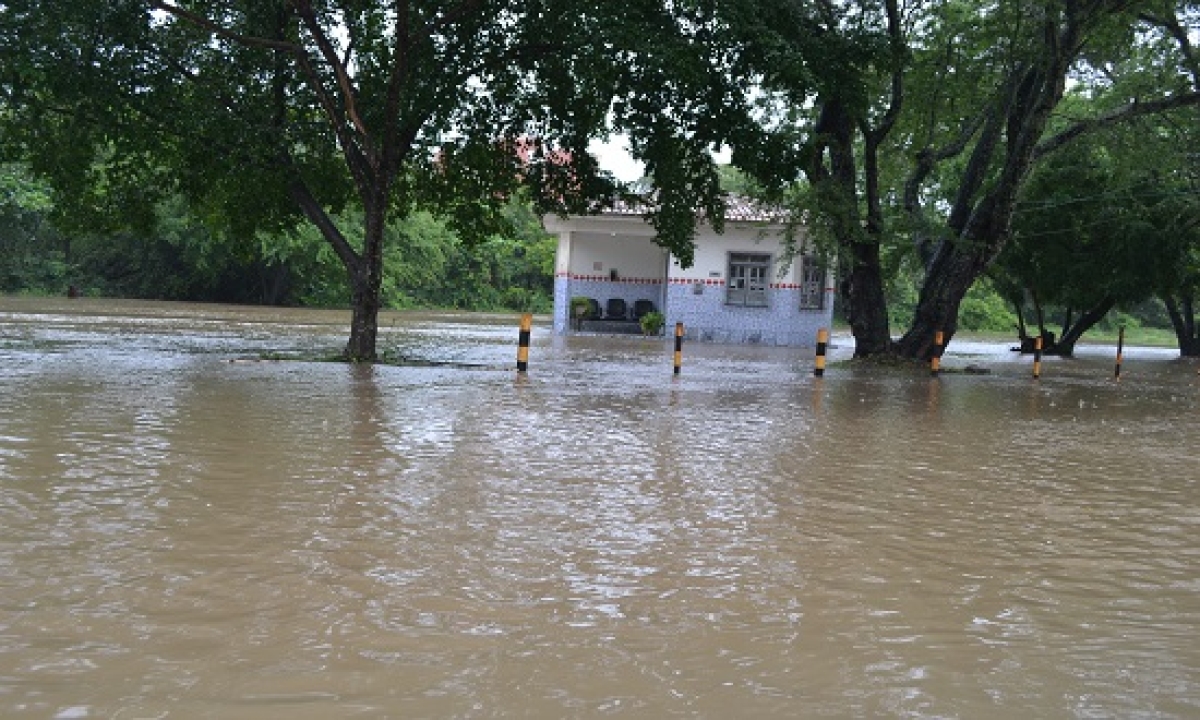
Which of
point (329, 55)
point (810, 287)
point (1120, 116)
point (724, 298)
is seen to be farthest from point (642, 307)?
point (329, 55)

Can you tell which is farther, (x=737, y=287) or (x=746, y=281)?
(x=737, y=287)

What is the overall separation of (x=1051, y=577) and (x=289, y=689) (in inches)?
131

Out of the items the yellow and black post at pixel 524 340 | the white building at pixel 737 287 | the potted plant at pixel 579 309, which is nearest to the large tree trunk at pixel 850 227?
the yellow and black post at pixel 524 340

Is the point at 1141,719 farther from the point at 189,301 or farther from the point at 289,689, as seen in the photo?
the point at 189,301

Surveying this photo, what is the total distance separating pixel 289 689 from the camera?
303 cm

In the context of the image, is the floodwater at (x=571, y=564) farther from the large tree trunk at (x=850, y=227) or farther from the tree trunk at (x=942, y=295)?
the tree trunk at (x=942, y=295)

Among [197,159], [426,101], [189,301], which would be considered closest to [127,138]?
[197,159]

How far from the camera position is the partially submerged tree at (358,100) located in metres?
13.9

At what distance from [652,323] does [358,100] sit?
52.9 ft

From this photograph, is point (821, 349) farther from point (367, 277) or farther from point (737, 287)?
point (737, 287)

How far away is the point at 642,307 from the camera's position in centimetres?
3428

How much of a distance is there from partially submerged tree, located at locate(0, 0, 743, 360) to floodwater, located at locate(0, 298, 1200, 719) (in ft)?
18.3

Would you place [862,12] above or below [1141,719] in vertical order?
above

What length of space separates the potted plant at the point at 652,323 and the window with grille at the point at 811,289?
4213 mm
